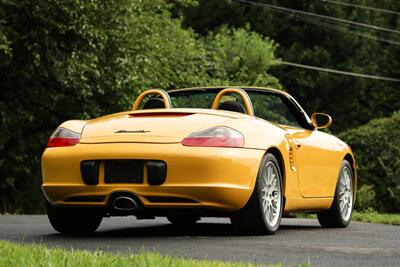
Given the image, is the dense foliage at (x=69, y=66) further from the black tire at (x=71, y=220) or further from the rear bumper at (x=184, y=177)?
the rear bumper at (x=184, y=177)

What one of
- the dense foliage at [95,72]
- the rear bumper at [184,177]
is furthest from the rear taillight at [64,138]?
the dense foliage at [95,72]

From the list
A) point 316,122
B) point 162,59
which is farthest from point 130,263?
point 162,59

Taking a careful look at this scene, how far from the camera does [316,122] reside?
11188 millimetres

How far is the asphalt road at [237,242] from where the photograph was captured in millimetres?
7453

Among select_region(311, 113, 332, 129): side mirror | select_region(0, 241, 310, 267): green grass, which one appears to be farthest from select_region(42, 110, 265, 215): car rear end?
select_region(311, 113, 332, 129): side mirror

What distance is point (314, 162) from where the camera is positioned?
10.5m

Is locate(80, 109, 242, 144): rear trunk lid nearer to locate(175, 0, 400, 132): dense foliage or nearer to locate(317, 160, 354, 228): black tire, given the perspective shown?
locate(317, 160, 354, 228): black tire

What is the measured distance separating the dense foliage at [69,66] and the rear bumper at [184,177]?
13.4 meters


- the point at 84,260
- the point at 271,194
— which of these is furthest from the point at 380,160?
the point at 84,260

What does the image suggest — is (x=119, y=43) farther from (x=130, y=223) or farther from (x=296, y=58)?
(x=296, y=58)

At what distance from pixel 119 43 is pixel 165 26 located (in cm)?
507

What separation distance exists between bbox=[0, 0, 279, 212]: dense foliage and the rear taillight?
12877 millimetres

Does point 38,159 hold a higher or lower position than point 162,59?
lower

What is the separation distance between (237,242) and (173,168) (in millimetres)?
805
